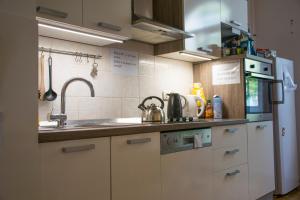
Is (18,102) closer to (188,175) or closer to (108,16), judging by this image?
(108,16)

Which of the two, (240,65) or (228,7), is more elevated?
(228,7)

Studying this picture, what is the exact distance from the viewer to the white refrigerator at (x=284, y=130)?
297cm

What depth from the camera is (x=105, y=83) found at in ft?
6.89

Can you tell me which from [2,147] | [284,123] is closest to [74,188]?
[2,147]

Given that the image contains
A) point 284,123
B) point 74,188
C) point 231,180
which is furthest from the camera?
point 284,123

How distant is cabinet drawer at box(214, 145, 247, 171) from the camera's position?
2.08 meters

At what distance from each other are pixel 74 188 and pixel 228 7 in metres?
2.26

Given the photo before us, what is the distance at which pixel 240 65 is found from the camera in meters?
2.56

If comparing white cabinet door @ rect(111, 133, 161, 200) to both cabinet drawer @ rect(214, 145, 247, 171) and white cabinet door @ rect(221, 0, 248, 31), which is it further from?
white cabinet door @ rect(221, 0, 248, 31)

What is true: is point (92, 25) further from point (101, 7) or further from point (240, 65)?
point (240, 65)

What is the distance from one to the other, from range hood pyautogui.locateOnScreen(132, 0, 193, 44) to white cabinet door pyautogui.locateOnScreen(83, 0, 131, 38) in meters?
0.08

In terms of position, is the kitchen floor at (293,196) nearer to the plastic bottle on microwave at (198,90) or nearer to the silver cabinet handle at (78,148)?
the plastic bottle on microwave at (198,90)

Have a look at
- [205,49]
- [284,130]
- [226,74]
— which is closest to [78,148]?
[205,49]

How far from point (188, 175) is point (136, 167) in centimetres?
47
